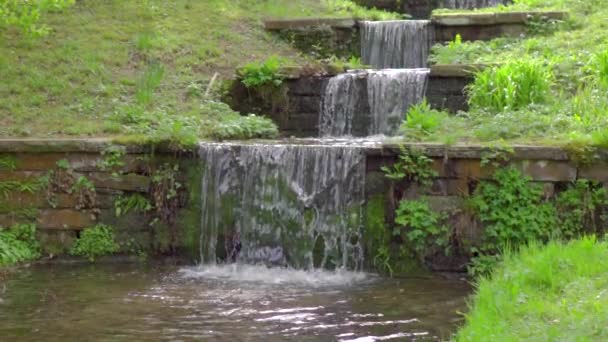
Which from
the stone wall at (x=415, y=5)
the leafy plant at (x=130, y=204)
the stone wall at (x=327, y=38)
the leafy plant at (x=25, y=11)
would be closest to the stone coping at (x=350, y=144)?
the leafy plant at (x=130, y=204)

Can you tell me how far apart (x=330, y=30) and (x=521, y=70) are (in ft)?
13.2

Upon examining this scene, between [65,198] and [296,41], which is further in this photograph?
[296,41]

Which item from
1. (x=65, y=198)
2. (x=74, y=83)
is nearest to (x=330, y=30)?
(x=74, y=83)

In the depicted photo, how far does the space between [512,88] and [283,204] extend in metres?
2.95

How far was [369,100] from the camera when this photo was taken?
11.6 meters

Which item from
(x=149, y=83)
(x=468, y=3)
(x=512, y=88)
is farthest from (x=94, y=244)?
(x=468, y=3)

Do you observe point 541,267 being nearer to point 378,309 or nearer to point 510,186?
point 378,309

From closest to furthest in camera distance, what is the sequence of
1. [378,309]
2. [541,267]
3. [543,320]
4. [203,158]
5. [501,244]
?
[543,320] → [541,267] → [378,309] → [501,244] → [203,158]

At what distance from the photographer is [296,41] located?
14.0 m

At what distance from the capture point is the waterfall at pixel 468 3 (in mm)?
16344

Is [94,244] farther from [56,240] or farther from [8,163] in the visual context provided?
[8,163]

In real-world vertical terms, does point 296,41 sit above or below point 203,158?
above

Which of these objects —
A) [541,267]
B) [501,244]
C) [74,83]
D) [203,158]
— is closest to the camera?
[541,267]

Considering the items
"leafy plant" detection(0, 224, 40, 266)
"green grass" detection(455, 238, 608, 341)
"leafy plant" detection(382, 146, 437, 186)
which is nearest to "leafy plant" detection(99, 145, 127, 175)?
"leafy plant" detection(0, 224, 40, 266)
